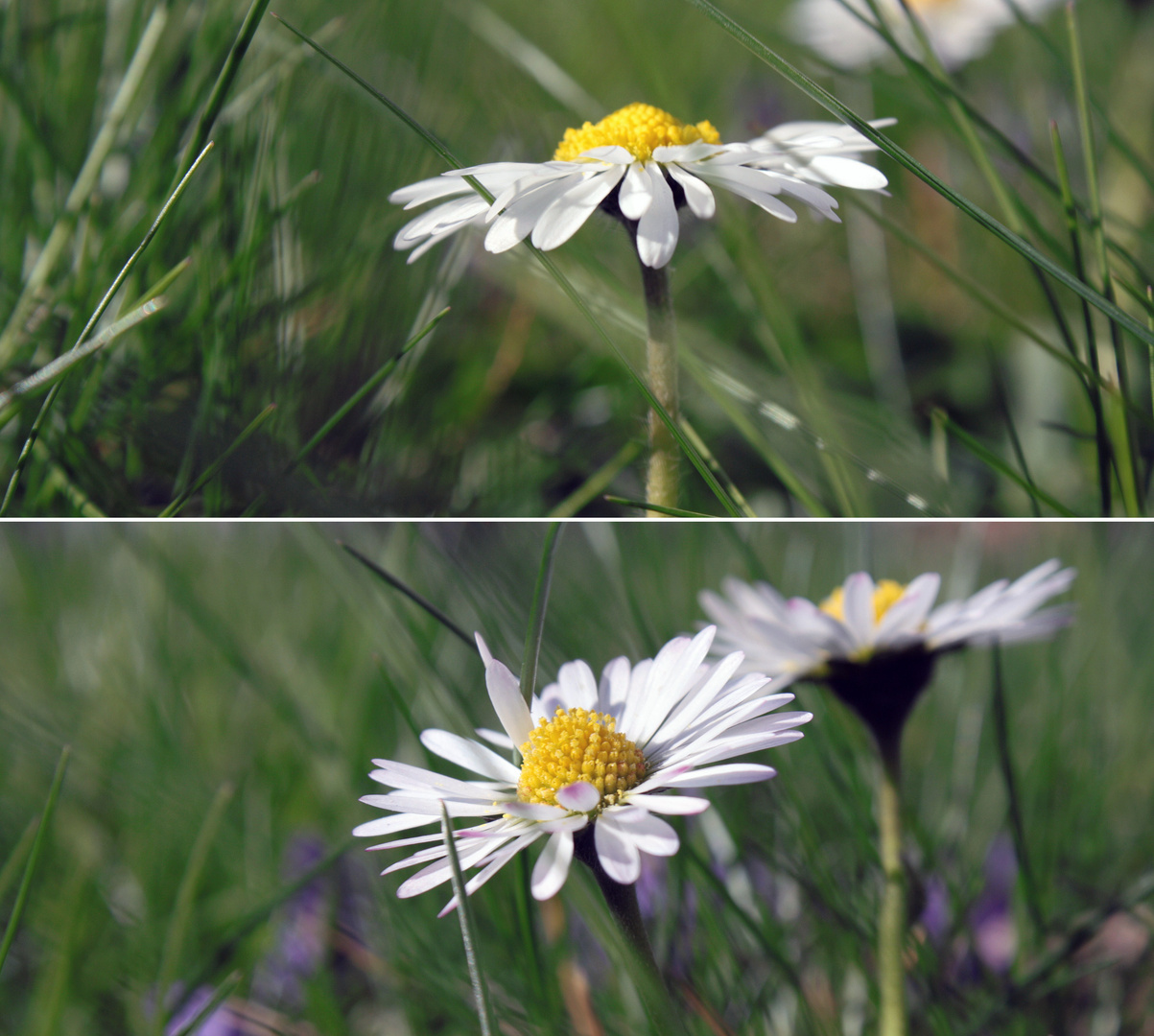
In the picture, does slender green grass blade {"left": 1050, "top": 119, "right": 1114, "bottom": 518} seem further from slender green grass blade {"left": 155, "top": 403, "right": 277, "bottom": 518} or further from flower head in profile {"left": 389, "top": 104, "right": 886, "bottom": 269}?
slender green grass blade {"left": 155, "top": 403, "right": 277, "bottom": 518}

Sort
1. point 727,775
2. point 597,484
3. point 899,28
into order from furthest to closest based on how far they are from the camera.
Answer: point 899,28 < point 597,484 < point 727,775

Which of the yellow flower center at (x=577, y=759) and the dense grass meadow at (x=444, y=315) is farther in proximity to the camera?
the dense grass meadow at (x=444, y=315)

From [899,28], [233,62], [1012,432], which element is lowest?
[1012,432]

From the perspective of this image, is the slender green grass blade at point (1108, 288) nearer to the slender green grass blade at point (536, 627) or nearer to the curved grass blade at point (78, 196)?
the slender green grass blade at point (536, 627)

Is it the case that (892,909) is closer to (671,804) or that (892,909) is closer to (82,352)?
(671,804)

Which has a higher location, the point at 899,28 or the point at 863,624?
the point at 899,28

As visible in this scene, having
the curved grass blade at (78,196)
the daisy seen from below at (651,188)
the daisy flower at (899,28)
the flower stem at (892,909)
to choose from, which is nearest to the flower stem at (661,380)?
the daisy seen from below at (651,188)

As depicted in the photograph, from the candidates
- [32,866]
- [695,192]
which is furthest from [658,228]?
[32,866]
